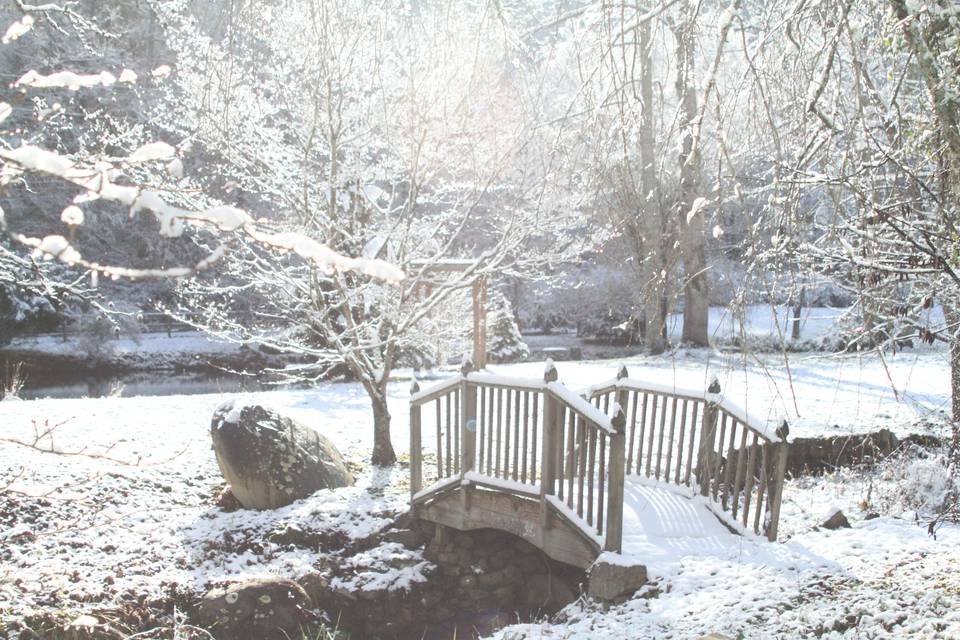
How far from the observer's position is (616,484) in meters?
5.14

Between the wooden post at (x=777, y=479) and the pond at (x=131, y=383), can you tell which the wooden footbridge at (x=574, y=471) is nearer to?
the wooden post at (x=777, y=479)

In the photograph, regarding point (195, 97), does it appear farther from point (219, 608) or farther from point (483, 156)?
point (219, 608)

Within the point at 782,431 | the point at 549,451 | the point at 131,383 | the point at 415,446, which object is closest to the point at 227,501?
the point at 415,446

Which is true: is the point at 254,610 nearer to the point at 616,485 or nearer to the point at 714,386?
the point at 616,485

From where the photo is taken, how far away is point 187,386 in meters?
16.2

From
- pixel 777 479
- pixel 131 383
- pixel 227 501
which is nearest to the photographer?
pixel 777 479

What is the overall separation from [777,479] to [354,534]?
12.8ft

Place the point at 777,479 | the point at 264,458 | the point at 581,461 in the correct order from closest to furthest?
the point at 777,479, the point at 581,461, the point at 264,458

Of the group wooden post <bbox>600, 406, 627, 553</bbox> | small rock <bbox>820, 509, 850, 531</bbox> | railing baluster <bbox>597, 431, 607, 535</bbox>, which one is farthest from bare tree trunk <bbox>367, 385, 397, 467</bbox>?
small rock <bbox>820, 509, 850, 531</bbox>

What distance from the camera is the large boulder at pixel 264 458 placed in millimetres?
7508

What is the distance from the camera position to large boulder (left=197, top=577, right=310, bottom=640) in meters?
5.98

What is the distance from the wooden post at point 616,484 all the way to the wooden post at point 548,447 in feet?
2.59

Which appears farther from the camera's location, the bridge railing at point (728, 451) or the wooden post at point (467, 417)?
the wooden post at point (467, 417)

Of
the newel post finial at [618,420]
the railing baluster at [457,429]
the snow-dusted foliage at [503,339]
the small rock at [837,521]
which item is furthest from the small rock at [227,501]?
the snow-dusted foliage at [503,339]
